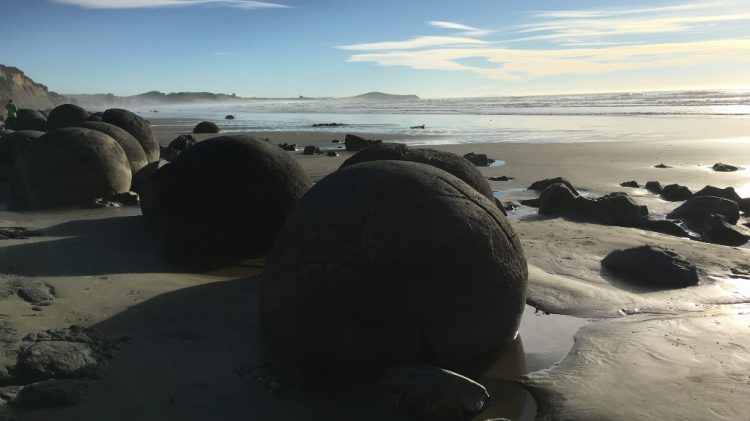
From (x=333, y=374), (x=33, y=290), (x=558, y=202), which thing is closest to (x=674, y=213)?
(x=558, y=202)

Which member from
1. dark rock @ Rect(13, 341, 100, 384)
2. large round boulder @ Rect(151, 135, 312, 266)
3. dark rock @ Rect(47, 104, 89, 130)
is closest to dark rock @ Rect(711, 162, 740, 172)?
large round boulder @ Rect(151, 135, 312, 266)

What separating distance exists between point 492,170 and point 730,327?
36.0 ft

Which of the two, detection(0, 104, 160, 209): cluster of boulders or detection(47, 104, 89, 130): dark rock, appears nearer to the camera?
detection(0, 104, 160, 209): cluster of boulders

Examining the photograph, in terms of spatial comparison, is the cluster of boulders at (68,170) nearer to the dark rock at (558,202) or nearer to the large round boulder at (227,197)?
the large round boulder at (227,197)

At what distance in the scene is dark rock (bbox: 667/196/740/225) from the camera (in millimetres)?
9742

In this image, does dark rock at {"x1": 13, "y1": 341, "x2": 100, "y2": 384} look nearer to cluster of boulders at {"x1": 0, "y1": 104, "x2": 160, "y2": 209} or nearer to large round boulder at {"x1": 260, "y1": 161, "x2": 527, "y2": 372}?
large round boulder at {"x1": 260, "y1": 161, "x2": 527, "y2": 372}

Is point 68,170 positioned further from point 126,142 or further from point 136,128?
point 136,128

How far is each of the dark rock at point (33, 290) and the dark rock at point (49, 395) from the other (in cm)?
193

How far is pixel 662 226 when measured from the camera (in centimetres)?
944

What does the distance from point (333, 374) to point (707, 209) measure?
7.69m

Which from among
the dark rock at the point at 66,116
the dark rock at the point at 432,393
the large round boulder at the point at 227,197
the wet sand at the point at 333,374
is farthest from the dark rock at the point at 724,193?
the dark rock at the point at 66,116

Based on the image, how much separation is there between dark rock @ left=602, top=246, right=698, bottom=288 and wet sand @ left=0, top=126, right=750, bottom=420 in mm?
155

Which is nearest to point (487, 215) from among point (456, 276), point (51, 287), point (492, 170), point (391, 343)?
point (456, 276)

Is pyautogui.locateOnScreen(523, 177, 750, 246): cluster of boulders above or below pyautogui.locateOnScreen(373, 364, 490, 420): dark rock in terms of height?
above
